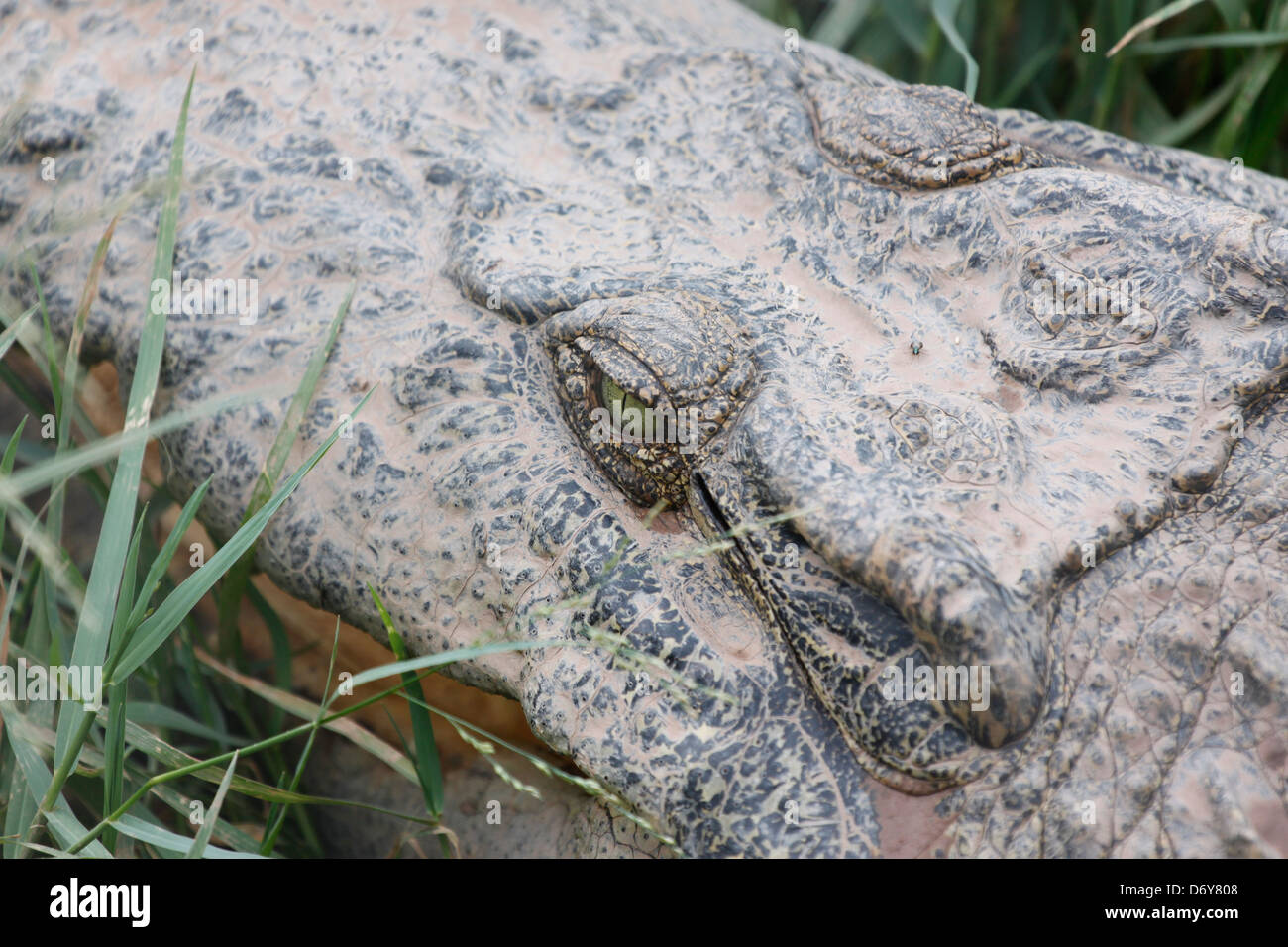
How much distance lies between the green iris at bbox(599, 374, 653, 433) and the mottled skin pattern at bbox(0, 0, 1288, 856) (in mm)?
23

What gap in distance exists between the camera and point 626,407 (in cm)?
182

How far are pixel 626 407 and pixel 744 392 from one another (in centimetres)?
20

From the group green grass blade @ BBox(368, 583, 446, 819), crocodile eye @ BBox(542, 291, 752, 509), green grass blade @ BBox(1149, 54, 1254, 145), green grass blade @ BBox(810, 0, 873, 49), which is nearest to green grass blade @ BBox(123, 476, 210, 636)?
green grass blade @ BBox(368, 583, 446, 819)

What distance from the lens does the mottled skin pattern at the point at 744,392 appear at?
160 centimetres

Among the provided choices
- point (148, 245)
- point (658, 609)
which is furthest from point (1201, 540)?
point (148, 245)

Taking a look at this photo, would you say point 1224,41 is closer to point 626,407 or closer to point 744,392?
point 744,392

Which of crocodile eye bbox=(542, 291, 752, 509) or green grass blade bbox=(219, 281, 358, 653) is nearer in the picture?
crocodile eye bbox=(542, 291, 752, 509)

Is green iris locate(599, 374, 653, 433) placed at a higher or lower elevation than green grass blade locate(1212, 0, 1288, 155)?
lower

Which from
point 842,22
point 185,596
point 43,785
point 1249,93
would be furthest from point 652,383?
point 1249,93

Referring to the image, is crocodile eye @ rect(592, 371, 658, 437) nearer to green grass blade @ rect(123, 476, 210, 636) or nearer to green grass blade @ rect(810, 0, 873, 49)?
green grass blade @ rect(123, 476, 210, 636)

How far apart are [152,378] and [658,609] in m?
0.98

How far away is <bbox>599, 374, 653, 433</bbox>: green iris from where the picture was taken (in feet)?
5.92

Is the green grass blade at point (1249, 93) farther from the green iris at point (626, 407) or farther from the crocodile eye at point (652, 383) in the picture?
the green iris at point (626, 407)
